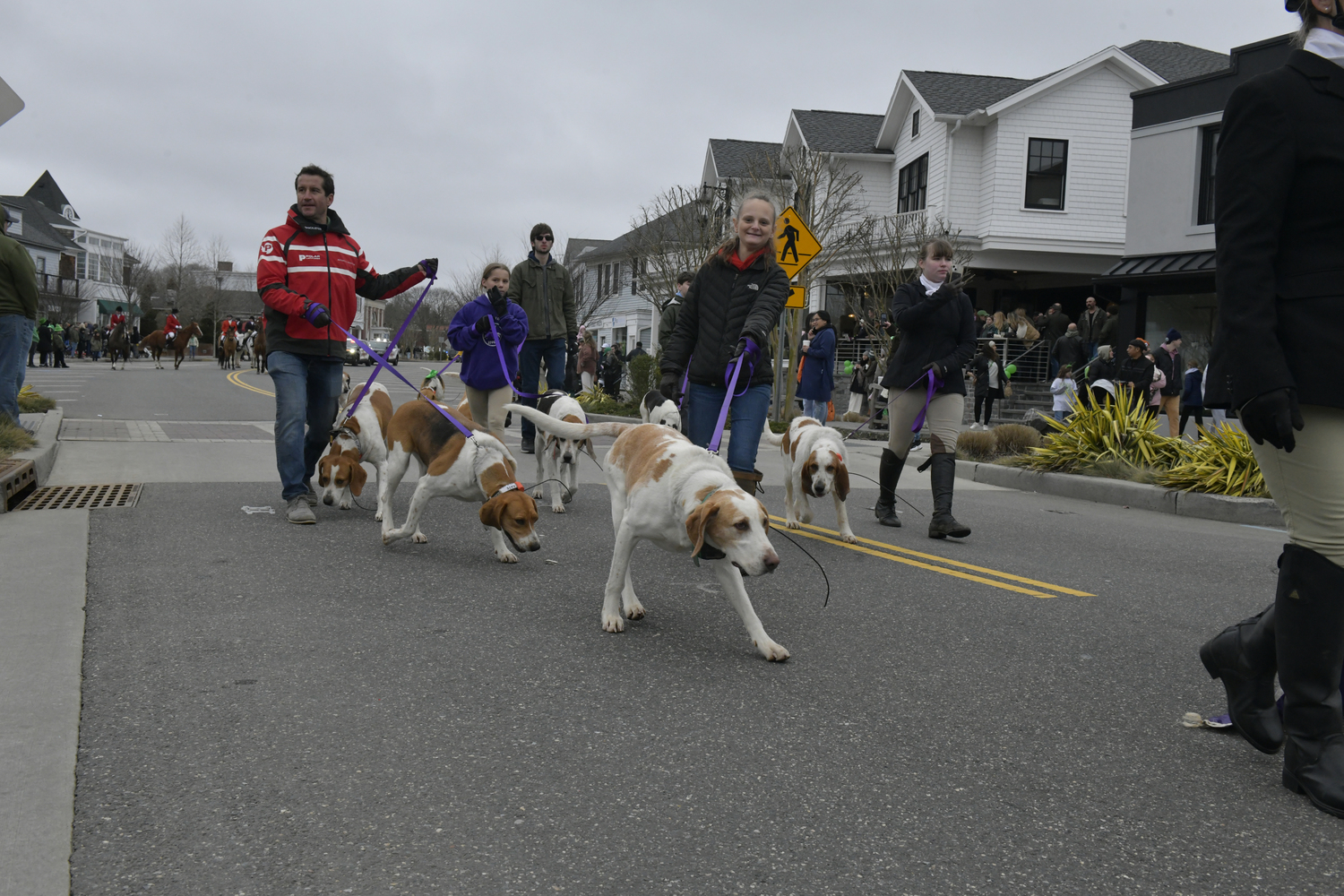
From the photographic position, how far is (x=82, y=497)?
788 cm

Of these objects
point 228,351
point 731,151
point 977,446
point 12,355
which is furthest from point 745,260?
point 228,351

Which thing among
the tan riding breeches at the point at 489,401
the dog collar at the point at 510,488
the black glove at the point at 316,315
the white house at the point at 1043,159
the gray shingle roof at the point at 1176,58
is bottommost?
the dog collar at the point at 510,488

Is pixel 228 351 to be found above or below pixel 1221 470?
above

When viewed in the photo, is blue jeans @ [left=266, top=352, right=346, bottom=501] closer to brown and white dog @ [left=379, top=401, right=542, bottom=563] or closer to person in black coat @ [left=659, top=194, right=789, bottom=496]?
brown and white dog @ [left=379, top=401, right=542, bottom=563]

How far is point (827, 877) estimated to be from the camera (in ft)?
8.68

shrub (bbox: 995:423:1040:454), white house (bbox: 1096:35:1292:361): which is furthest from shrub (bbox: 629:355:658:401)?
white house (bbox: 1096:35:1292:361)

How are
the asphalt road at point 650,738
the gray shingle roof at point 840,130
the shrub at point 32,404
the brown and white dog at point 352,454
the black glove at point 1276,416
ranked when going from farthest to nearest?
the gray shingle roof at point 840,130, the shrub at point 32,404, the brown and white dog at point 352,454, the black glove at point 1276,416, the asphalt road at point 650,738

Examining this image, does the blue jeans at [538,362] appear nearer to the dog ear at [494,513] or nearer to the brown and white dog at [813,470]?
the brown and white dog at [813,470]

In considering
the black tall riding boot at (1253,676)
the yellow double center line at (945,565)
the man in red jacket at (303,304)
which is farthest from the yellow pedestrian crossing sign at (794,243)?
the black tall riding boot at (1253,676)

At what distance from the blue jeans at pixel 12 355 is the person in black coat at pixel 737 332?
610 cm

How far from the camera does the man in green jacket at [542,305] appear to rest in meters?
11.1

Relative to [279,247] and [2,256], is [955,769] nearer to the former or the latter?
[279,247]

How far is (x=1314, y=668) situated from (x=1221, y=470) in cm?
805

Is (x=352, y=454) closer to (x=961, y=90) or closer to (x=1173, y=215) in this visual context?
(x=1173, y=215)
